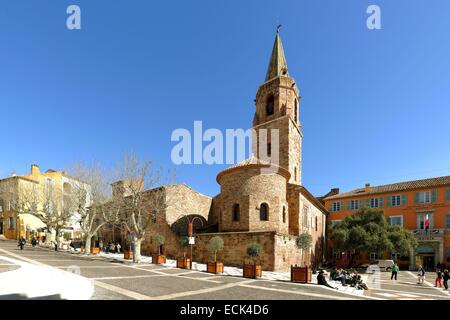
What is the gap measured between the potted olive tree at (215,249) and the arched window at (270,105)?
1754cm

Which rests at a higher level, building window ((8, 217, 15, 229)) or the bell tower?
the bell tower

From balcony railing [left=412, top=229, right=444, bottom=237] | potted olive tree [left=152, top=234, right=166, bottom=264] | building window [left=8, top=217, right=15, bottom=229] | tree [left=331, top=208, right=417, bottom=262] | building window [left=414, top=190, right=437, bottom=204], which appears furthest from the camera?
building window [left=8, top=217, right=15, bottom=229]

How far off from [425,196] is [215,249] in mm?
30353

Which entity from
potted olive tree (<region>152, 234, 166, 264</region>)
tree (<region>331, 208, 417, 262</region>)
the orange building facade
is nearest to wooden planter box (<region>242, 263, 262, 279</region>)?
potted olive tree (<region>152, 234, 166, 264</region>)

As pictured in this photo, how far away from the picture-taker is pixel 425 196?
33469mm

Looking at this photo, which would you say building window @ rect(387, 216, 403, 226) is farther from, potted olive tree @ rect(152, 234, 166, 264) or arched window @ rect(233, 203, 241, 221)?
potted olive tree @ rect(152, 234, 166, 264)

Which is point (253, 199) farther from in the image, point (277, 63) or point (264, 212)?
point (277, 63)

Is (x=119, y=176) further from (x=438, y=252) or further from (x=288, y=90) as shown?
(x=438, y=252)

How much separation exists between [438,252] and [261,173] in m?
25.9

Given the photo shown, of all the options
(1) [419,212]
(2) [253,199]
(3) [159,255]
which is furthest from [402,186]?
(3) [159,255]

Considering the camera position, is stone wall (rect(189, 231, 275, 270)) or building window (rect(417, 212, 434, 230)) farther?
building window (rect(417, 212, 434, 230))

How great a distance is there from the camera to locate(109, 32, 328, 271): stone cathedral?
2138 cm

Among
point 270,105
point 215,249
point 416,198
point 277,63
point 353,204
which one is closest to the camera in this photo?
point 215,249

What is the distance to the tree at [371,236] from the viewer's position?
1080 inches
